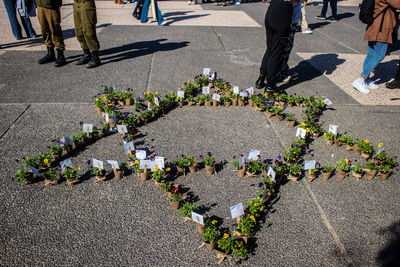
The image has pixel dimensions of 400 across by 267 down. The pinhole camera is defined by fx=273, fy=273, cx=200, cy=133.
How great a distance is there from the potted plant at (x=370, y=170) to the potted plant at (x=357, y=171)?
0.06 meters

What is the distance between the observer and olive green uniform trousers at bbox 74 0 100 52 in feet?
18.7

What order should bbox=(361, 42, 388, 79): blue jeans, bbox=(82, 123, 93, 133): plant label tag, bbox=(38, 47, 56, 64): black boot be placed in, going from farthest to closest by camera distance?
bbox=(38, 47, 56, 64): black boot → bbox=(361, 42, 388, 79): blue jeans → bbox=(82, 123, 93, 133): plant label tag

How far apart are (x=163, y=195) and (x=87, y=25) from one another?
448 cm

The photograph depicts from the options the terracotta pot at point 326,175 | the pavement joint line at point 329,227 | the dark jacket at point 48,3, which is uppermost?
the dark jacket at point 48,3

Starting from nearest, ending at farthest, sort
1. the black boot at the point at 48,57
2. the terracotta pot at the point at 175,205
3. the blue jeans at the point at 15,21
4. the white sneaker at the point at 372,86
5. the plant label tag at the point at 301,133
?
the terracotta pot at the point at 175,205 → the plant label tag at the point at 301,133 → the white sneaker at the point at 372,86 → the black boot at the point at 48,57 → the blue jeans at the point at 15,21

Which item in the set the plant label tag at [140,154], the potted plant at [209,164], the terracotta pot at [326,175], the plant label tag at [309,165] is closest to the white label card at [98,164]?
the plant label tag at [140,154]

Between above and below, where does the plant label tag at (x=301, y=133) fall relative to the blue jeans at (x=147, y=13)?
below

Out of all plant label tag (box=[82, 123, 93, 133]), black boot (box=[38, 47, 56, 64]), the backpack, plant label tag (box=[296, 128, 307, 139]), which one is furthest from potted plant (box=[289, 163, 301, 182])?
black boot (box=[38, 47, 56, 64])

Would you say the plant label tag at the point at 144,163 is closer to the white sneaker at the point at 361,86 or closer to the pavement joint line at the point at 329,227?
the pavement joint line at the point at 329,227

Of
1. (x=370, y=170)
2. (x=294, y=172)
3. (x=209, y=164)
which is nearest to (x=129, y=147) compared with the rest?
(x=209, y=164)

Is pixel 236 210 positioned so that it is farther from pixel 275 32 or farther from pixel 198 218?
pixel 275 32

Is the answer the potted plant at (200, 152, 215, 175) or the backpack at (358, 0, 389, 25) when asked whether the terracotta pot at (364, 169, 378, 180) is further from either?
the backpack at (358, 0, 389, 25)

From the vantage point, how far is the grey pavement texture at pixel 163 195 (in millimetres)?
2594

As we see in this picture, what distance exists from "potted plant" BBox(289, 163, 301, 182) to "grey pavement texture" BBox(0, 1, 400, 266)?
0.34ft
